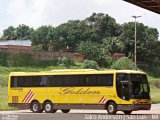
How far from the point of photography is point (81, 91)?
1204 inches

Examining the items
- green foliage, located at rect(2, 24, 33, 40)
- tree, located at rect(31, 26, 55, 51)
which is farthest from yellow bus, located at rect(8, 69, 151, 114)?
green foliage, located at rect(2, 24, 33, 40)

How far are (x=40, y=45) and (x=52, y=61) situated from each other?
Answer: 20.6 meters

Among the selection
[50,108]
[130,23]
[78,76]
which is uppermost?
[130,23]

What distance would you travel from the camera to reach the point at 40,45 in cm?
11100

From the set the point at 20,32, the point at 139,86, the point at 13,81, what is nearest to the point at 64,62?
the point at 13,81

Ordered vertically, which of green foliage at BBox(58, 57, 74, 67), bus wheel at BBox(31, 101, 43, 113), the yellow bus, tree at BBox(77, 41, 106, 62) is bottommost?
bus wheel at BBox(31, 101, 43, 113)

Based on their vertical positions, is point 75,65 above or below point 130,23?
below

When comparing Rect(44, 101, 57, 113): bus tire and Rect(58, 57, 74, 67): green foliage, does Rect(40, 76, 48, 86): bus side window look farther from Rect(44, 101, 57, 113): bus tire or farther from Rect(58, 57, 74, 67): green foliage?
Rect(58, 57, 74, 67): green foliage

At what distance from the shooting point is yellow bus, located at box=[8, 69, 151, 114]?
2866 centimetres

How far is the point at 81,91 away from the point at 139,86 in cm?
375

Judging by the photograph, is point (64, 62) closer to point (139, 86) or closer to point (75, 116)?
point (139, 86)

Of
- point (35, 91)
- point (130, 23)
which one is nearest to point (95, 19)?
point (130, 23)

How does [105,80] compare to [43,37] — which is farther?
[43,37]

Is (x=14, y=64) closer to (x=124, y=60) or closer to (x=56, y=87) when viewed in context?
(x=124, y=60)
